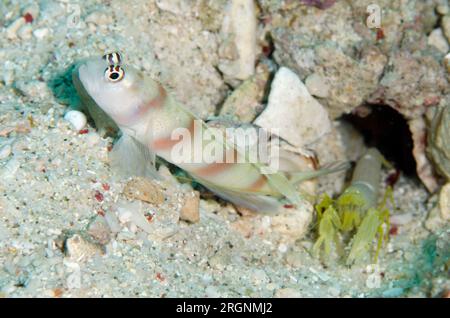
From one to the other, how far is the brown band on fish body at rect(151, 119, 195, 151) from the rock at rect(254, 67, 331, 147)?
713 mm

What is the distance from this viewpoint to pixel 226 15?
3523 millimetres

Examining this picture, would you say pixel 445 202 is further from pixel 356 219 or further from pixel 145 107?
pixel 145 107

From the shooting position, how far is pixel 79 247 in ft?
7.43

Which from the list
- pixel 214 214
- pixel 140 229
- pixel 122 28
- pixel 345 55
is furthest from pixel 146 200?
pixel 345 55

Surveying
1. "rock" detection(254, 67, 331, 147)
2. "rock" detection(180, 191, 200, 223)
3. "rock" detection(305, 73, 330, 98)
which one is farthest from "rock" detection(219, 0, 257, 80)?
"rock" detection(180, 191, 200, 223)

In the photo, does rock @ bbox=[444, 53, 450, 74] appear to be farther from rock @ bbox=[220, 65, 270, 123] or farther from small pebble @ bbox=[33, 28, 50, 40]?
small pebble @ bbox=[33, 28, 50, 40]

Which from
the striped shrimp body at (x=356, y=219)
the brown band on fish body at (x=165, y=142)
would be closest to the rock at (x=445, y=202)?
the striped shrimp body at (x=356, y=219)

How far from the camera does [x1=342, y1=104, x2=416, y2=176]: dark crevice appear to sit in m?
4.12

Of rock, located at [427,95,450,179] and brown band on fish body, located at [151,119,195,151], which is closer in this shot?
brown band on fish body, located at [151,119,195,151]

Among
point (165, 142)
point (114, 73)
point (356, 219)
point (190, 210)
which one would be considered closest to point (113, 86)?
point (114, 73)

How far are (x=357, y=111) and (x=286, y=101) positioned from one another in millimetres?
813

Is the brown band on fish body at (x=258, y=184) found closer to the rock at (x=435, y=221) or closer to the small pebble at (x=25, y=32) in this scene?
the rock at (x=435, y=221)

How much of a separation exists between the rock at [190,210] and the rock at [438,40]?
2.21 m

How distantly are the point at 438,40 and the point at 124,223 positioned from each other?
2.73m
